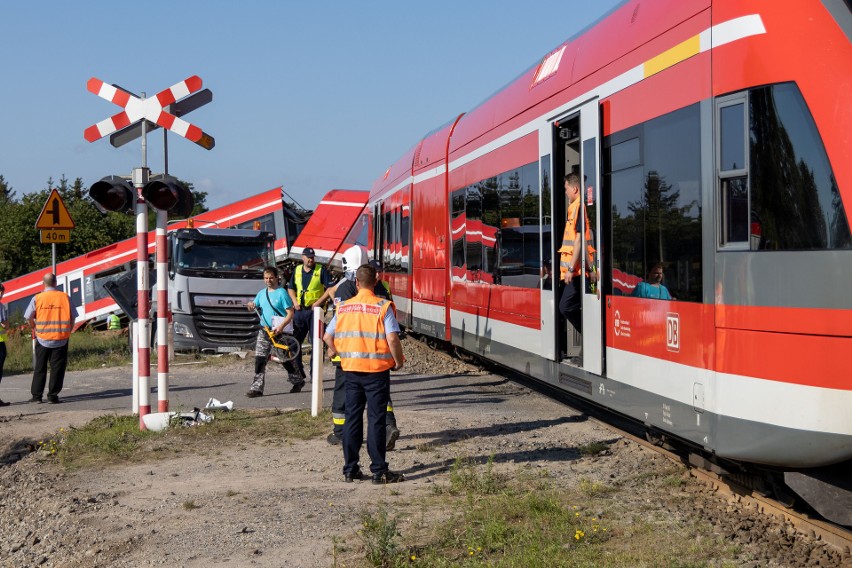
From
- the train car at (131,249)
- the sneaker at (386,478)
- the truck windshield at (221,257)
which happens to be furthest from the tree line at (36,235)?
the sneaker at (386,478)

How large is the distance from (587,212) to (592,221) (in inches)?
5.7

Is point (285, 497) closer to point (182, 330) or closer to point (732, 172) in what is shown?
point (732, 172)

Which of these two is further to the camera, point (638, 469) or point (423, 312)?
point (423, 312)

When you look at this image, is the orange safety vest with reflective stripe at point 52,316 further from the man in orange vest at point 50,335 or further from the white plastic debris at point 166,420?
the white plastic debris at point 166,420

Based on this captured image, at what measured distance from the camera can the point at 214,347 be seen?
2130 centimetres

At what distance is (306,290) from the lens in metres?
14.5

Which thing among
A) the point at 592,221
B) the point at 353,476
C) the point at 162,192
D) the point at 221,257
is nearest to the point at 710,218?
the point at 592,221

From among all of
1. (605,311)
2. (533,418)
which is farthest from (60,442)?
(605,311)

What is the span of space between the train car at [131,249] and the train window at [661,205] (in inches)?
944

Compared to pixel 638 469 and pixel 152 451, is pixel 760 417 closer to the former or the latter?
pixel 638 469

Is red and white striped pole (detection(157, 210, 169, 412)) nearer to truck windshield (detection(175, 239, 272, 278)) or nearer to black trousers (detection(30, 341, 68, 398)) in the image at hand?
black trousers (detection(30, 341, 68, 398))

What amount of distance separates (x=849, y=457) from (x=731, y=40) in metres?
2.55

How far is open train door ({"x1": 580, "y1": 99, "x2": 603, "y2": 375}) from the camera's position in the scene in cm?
880

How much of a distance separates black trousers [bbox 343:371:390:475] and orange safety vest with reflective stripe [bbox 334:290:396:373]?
0.09 m
